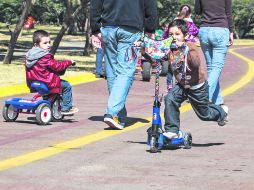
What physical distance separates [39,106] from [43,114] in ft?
0.38

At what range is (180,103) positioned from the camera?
7.76 m

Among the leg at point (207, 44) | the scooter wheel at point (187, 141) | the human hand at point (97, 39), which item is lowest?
the scooter wheel at point (187, 141)

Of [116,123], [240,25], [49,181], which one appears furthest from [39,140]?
[240,25]

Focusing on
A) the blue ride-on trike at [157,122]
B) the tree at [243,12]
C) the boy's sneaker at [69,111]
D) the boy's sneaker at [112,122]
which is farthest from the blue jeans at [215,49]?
the tree at [243,12]

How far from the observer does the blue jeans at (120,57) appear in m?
9.02

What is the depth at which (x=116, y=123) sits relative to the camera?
29.4ft

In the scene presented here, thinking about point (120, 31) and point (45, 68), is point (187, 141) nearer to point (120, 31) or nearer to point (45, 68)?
point (120, 31)

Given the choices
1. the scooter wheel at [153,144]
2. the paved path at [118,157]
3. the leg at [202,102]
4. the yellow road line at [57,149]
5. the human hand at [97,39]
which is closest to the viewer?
the paved path at [118,157]

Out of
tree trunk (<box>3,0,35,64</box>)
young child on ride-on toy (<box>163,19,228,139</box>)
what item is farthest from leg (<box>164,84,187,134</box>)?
tree trunk (<box>3,0,35,64</box>)

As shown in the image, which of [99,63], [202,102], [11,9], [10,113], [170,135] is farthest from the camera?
[11,9]

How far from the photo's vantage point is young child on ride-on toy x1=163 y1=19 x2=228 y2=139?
7637 mm

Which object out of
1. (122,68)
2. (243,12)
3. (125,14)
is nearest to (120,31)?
(125,14)

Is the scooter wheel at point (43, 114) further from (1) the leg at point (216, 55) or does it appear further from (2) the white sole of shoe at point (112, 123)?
(1) the leg at point (216, 55)

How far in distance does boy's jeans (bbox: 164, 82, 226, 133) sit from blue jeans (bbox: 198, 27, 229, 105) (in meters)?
2.15
